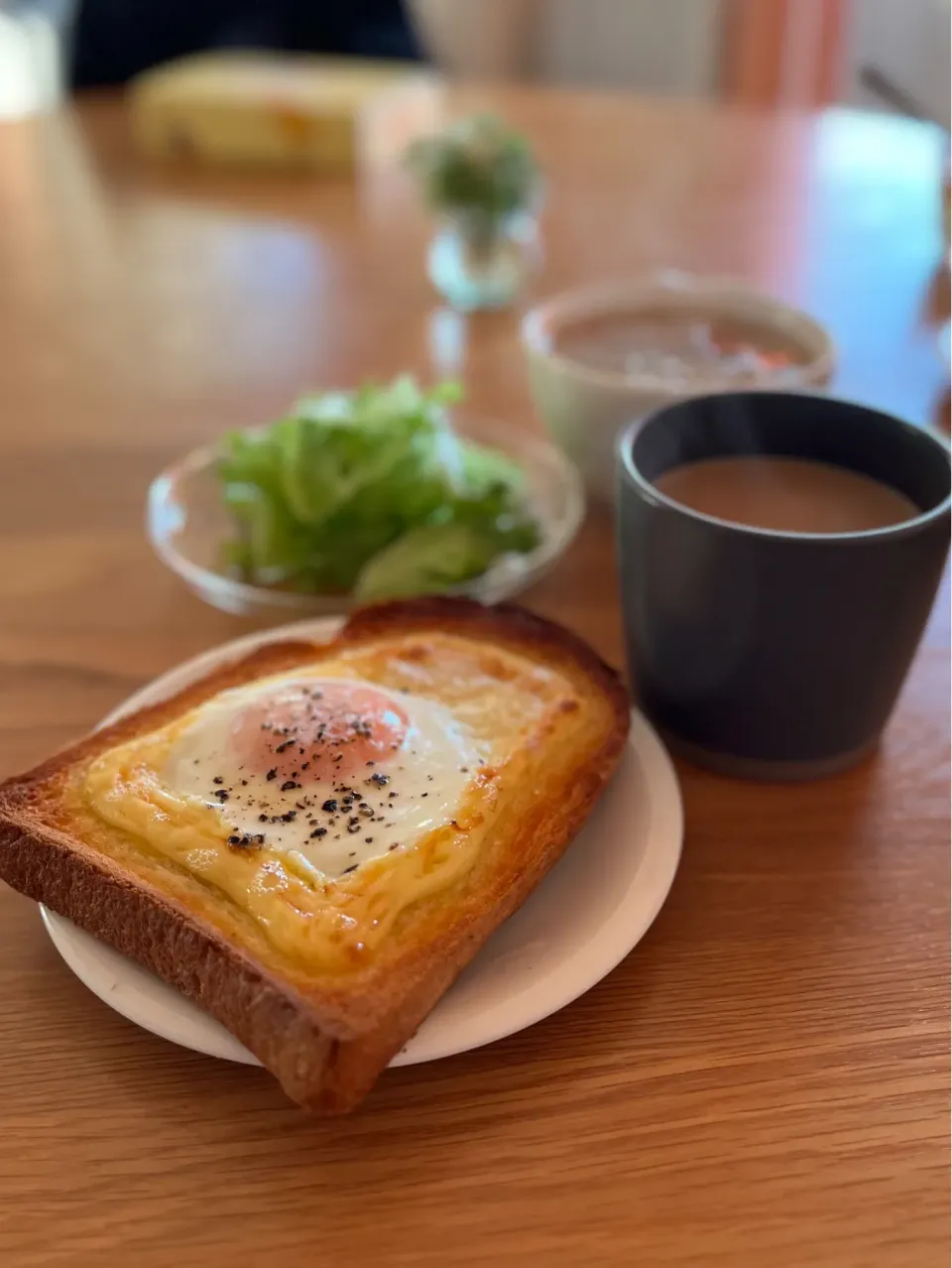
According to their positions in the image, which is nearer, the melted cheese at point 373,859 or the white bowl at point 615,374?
the melted cheese at point 373,859

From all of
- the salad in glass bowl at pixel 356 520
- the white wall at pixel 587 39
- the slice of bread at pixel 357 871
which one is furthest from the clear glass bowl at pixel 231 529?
the white wall at pixel 587 39

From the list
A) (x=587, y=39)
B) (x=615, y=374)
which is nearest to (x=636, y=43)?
(x=587, y=39)

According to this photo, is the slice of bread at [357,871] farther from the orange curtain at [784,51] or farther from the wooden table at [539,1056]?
the orange curtain at [784,51]

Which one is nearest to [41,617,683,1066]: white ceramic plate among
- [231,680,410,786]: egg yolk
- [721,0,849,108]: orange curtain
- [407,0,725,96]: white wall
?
[231,680,410,786]: egg yolk

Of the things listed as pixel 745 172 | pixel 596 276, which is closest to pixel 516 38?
pixel 745 172

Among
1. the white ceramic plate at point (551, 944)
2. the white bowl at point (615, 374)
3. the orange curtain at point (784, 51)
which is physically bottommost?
the white ceramic plate at point (551, 944)

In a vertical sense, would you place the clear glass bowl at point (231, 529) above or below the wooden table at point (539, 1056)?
above

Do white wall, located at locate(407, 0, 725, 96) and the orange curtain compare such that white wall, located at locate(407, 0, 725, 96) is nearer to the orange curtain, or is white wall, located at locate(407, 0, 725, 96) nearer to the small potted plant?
the orange curtain
